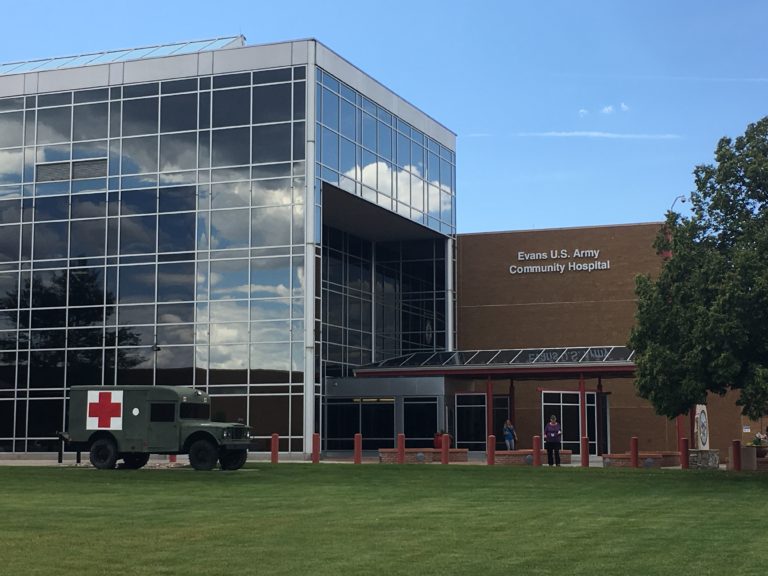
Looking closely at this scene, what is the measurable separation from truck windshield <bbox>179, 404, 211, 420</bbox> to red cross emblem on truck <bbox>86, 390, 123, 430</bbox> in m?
1.71

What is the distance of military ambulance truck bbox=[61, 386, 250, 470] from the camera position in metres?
31.0

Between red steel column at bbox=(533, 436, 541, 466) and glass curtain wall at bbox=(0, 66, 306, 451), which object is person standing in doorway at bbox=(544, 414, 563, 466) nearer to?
red steel column at bbox=(533, 436, 541, 466)

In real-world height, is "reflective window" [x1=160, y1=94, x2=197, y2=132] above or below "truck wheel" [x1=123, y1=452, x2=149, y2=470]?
above

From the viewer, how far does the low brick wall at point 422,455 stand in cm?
3741

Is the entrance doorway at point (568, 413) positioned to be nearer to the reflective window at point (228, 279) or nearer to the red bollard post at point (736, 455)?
the reflective window at point (228, 279)

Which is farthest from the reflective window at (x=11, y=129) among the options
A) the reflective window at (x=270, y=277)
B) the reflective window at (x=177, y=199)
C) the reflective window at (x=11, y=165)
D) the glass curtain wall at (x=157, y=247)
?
the reflective window at (x=270, y=277)

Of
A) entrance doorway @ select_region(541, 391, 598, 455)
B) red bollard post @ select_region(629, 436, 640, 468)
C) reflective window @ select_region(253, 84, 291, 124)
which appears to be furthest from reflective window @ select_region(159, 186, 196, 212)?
red bollard post @ select_region(629, 436, 640, 468)

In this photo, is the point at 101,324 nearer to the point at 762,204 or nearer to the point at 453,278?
the point at 453,278

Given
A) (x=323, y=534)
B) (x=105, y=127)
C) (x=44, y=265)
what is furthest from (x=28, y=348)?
(x=323, y=534)

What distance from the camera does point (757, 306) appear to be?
85.6ft

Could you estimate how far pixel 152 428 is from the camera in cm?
3125

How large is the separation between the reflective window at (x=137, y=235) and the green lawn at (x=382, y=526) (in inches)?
741

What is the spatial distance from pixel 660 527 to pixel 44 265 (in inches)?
1398

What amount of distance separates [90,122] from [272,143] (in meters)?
8.08
